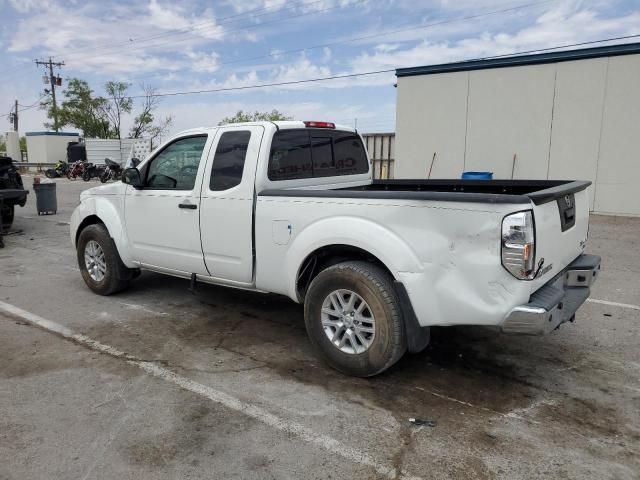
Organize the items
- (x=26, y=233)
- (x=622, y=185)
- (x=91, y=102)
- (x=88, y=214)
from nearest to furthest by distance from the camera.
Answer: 1. (x=88, y=214)
2. (x=26, y=233)
3. (x=622, y=185)
4. (x=91, y=102)

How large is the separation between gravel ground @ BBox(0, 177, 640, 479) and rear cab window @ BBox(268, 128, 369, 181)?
1.51 meters

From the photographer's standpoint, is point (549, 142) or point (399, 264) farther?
point (549, 142)

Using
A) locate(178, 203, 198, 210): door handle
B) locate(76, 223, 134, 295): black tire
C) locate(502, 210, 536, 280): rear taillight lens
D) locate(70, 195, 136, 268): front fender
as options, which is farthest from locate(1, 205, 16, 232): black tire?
locate(502, 210, 536, 280): rear taillight lens

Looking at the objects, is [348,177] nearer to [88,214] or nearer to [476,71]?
[88,214]

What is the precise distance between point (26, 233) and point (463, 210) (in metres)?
10.5

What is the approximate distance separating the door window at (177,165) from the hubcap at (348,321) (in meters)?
1.91

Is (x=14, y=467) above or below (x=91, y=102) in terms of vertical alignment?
below

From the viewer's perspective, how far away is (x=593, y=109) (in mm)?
12781

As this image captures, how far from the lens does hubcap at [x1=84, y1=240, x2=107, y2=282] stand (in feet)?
19.5

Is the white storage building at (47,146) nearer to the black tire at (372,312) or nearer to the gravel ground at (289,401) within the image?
the gravel ground at (289,401)

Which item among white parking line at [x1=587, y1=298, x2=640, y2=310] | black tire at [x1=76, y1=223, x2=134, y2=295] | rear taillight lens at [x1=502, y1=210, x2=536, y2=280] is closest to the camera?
rear taillight lens at [x1=502, y1=210, x2=536, y2=280]

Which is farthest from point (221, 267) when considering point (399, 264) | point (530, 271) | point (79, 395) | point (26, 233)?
point (26, 233)

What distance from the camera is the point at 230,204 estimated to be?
4.49m

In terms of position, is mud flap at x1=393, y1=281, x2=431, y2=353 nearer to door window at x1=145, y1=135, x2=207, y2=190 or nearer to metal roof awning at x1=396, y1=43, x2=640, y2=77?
door window at x1=145, y1=135, x2=207, y2=190
